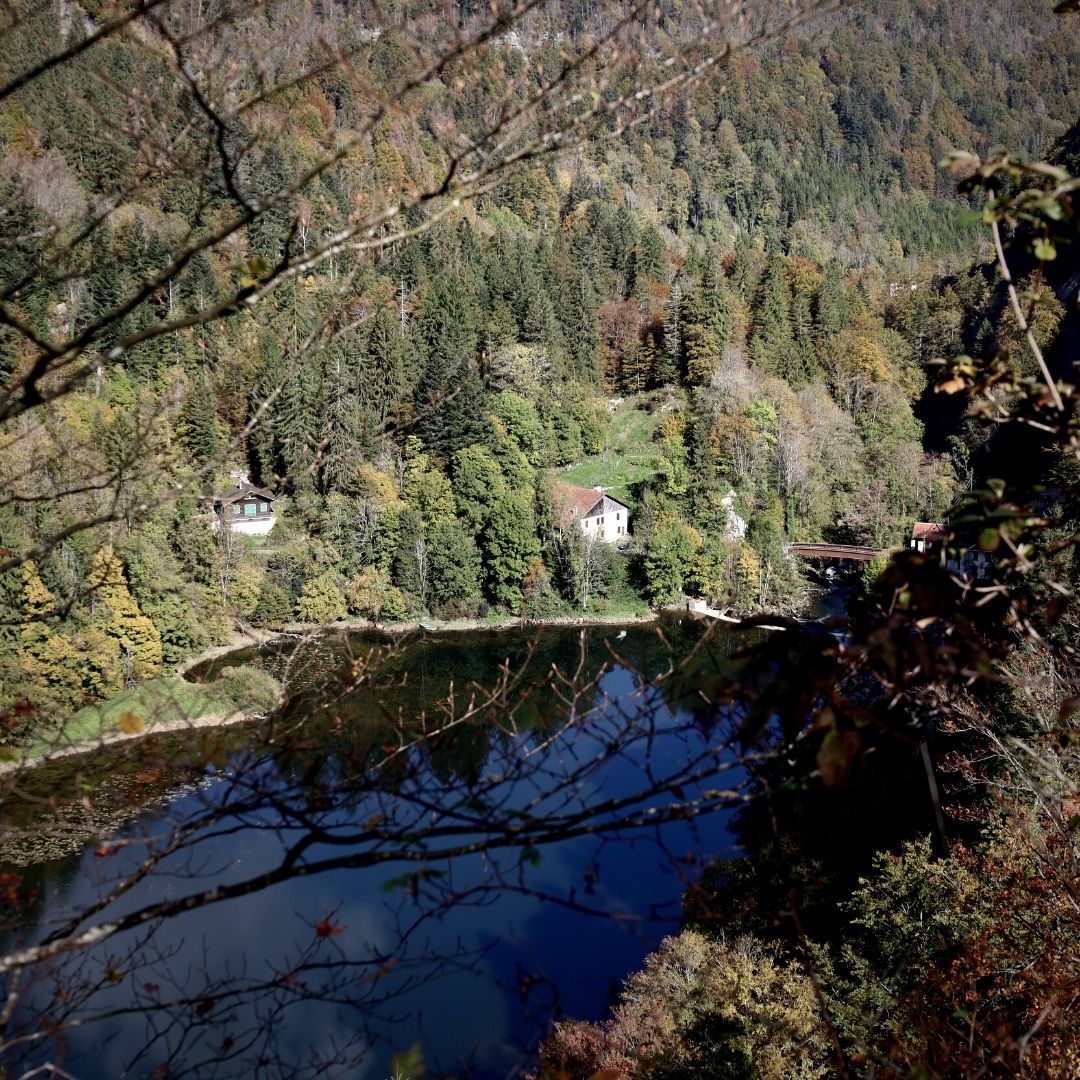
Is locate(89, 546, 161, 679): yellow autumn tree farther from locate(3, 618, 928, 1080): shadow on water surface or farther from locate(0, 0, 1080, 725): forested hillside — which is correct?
locate(3, 618, 928, 1080): shadow on water surface

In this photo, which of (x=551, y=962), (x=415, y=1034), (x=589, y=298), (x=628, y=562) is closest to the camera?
(x=415, y=1034)

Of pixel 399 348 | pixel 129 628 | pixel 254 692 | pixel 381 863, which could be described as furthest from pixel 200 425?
pixel 399 348

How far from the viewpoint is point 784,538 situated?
25.2 m

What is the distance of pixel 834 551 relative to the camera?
24719 mm

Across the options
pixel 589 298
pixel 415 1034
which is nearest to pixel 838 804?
pixel 415 1034

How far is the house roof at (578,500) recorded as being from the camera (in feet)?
78.0

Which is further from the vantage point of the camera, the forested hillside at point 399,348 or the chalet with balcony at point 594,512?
the chalet with balcony at point 594,512

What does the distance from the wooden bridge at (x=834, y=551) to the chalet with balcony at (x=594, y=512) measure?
193 inches

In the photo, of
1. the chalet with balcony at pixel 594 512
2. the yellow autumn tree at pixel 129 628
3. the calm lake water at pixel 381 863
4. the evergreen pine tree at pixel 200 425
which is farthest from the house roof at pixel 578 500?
the evergreen pine tree at pixel 200 425

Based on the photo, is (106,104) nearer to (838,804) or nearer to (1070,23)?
(838,804)

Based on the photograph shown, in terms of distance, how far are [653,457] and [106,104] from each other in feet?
87.1

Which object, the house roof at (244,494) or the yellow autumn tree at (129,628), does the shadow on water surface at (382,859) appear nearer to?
the house roof at (244,494)

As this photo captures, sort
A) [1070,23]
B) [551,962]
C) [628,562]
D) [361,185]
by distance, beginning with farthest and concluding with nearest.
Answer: [1070,23]
[628,562]
[551,962]
[361,185]

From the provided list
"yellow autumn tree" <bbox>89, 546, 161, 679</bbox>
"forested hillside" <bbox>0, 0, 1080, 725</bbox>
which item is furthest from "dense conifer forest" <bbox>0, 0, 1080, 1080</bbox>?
"yellow autumn tree" <bbox>89, 546, 161, 679</bbox>
